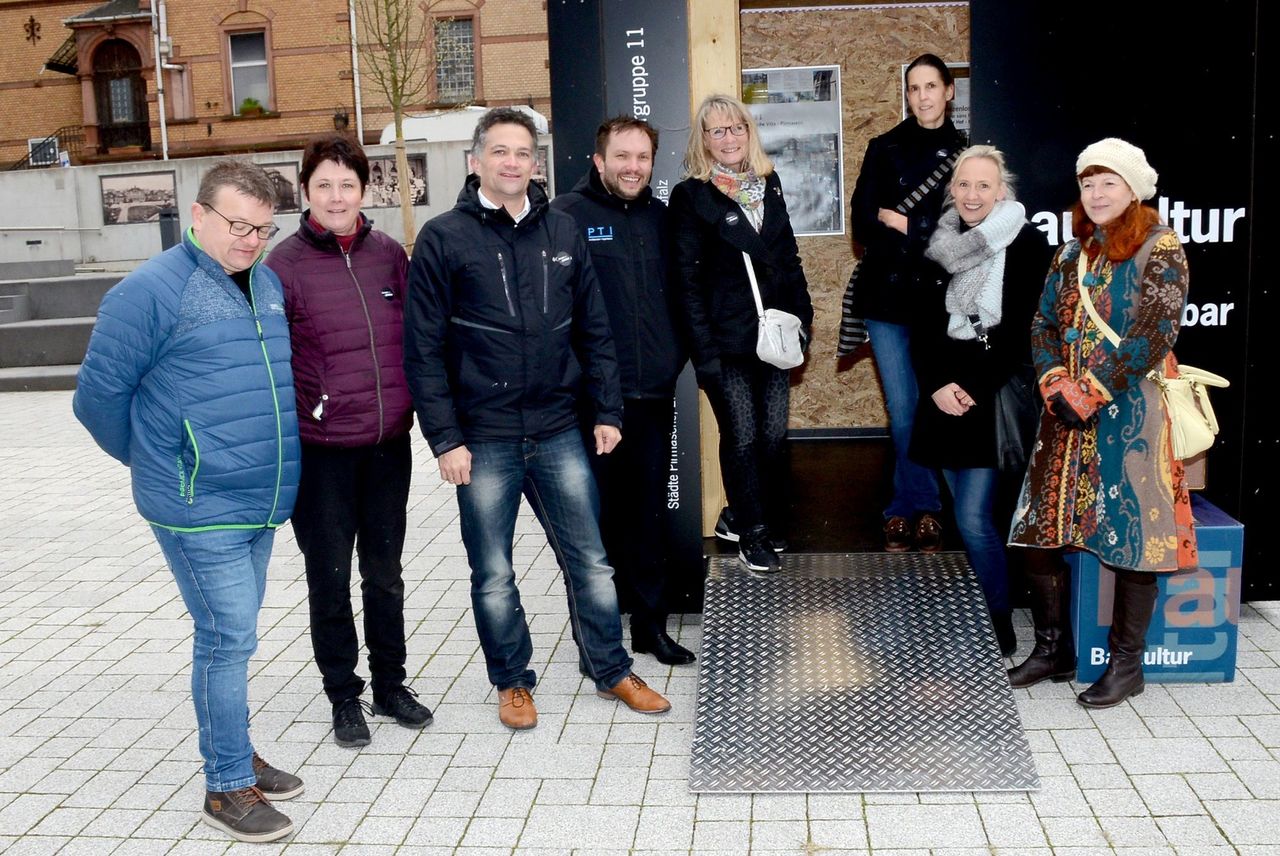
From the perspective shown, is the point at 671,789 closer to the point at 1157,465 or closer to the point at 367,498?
the point at 367,498

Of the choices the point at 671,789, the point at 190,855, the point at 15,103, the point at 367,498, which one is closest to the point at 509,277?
the point at 367,498

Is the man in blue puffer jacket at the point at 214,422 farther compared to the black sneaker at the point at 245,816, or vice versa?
the black sneaker at the point at 245,816

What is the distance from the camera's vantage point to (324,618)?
400 cm

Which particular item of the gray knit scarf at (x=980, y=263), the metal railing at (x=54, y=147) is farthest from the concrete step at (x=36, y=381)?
the metal railing at (x=54, y=147)

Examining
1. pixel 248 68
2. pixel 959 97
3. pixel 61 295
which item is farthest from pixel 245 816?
pixel 248 68

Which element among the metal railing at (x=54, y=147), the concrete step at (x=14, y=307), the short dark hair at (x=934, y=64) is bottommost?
the concrete step at (x=14, y=307)

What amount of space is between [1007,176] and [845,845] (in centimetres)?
248

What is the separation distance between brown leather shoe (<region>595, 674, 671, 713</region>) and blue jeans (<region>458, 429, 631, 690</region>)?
0.10 ft

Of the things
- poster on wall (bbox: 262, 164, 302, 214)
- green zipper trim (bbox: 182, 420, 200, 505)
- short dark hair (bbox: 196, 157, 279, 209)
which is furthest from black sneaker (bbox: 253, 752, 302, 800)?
poster on wall (bbox: 262, 164, 302, 214)

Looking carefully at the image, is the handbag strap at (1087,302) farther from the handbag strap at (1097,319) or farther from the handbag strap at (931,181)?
the handbag strap at (931,181)

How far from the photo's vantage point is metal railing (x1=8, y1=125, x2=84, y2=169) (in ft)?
96.1

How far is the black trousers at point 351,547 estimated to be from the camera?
3.85 metres

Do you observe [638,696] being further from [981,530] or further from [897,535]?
[897,535]

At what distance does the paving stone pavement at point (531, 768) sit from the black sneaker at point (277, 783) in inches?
1.5
